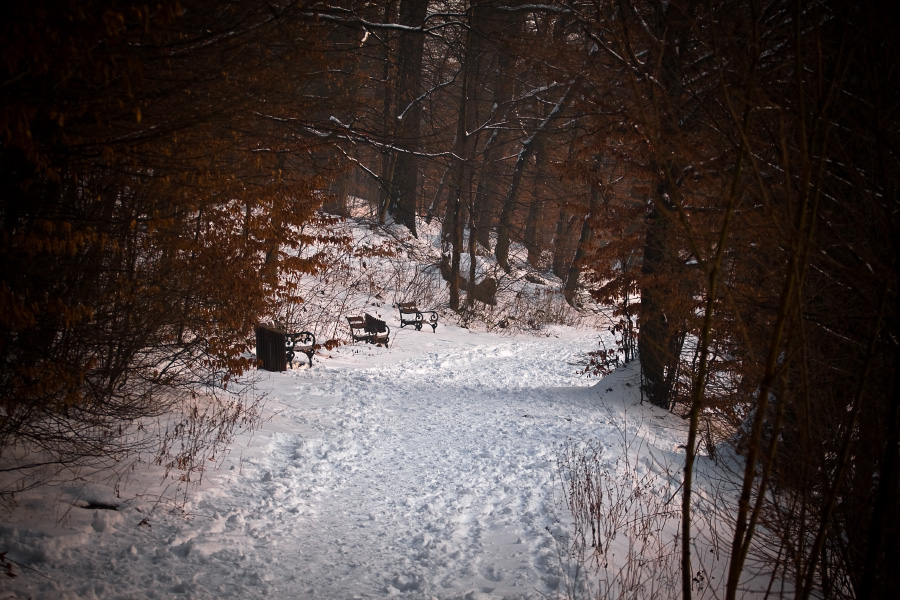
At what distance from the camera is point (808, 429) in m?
2.40

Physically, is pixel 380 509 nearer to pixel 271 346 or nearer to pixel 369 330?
pixel 271 346

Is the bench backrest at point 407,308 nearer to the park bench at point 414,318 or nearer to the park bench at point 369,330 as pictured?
the park bench at point 414,318

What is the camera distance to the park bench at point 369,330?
44.6 feet

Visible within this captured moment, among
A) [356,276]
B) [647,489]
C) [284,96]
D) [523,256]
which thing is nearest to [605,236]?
[647,489]

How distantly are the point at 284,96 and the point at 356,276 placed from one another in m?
13.5

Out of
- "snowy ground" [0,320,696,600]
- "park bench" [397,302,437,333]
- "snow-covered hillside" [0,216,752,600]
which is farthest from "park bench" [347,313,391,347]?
"snowy ground" [0,320,696,600]

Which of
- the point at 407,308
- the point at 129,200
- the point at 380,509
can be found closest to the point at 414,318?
the point at 407,308

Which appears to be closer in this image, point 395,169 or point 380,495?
point 380,495

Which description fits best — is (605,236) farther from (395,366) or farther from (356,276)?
(356,276)

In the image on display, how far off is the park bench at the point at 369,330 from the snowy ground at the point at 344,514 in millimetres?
4433

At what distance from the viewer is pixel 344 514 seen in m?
4.95

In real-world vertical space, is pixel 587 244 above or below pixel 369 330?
above

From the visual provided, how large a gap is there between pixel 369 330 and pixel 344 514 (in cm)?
925

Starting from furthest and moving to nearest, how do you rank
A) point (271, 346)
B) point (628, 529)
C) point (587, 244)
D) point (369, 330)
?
point (369, 330), point (271, 346), point (587, 244), point (628, 529)
